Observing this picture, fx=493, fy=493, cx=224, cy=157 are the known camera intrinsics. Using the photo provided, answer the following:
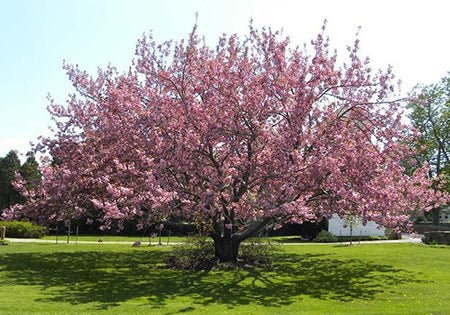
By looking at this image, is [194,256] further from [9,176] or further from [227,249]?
[9,176]

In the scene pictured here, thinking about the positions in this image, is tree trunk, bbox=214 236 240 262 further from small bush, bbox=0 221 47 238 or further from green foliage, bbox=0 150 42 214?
green foliage, bbox=0 150 42 214

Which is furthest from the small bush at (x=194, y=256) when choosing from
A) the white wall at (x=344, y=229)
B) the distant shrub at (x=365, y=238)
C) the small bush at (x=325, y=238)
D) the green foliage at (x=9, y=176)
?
the green foliage at (x=9, y=176)

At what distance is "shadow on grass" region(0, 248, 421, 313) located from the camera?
35.9 feet

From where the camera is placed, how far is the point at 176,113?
50.2ft

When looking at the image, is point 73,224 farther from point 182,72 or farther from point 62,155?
point 182,72

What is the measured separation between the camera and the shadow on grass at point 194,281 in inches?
431

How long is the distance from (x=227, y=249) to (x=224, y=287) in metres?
4.62

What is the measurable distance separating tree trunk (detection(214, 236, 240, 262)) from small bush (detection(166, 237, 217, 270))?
0.32m

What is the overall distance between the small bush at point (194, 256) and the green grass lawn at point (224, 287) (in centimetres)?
63

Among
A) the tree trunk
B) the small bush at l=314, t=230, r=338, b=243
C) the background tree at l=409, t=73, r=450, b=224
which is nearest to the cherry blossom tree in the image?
the tree trunk

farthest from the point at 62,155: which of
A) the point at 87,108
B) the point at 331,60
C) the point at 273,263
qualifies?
the point at 331,60

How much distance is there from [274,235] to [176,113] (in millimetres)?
→ 27967

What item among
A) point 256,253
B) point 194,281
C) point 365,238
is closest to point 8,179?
point 365,238

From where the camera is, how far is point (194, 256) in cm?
1753
